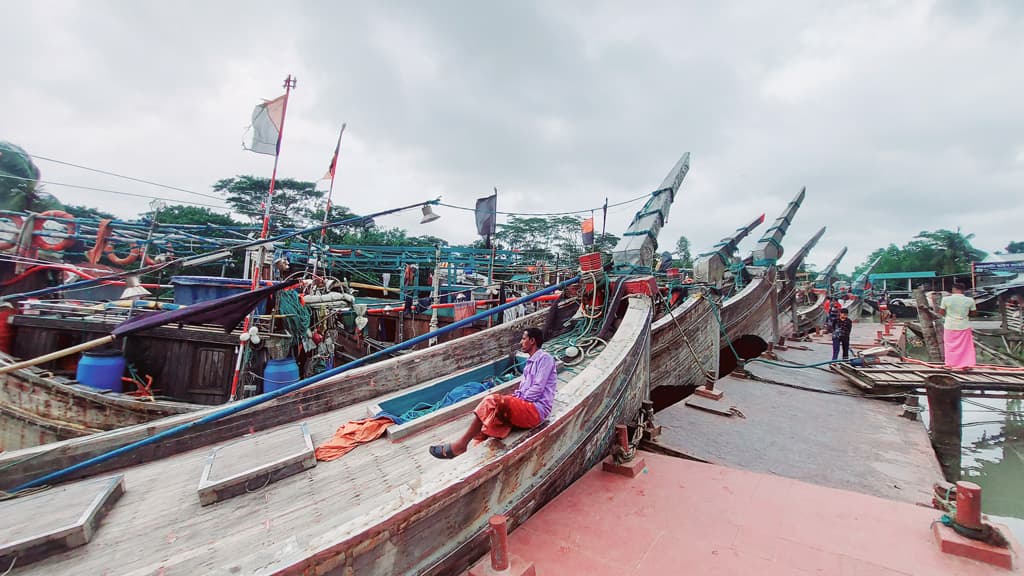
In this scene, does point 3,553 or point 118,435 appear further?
point 118,435

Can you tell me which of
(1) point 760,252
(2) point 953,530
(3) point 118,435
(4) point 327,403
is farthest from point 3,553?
(1) point 760,252

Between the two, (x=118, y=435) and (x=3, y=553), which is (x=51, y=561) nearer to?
(x=3, y=553)

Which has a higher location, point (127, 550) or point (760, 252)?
point (760, 252)

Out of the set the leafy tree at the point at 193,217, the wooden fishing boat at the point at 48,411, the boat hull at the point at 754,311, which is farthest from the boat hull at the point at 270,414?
the leafy tree at the point at 193,217

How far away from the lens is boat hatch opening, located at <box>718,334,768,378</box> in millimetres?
9742

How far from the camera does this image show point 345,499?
2604mm

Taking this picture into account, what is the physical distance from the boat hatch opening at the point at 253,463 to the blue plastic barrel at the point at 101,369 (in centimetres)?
386

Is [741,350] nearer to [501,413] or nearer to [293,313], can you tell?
[501,413]

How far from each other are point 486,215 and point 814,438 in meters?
7.37

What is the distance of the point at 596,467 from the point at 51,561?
3636mm

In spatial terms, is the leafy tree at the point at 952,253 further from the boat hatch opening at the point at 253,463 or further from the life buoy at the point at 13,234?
the life buoy at the point at 13,234

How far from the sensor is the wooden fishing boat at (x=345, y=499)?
6.42 feet

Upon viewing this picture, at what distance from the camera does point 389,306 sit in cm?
1188

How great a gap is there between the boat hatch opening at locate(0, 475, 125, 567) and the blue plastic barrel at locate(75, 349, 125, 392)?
11.9 ft
